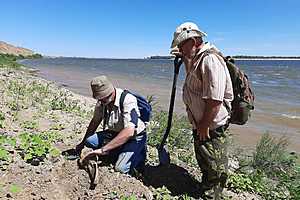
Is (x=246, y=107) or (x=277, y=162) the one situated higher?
(x=246, y=107)

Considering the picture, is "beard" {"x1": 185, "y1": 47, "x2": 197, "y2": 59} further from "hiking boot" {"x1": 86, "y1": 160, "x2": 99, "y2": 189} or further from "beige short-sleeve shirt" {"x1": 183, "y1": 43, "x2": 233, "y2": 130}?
"hiking boot" {"x1": 86, "y1": 160, "x2": 99, "y2": 189}

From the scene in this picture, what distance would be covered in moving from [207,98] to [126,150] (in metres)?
1.55

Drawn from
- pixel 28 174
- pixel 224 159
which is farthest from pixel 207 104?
pixel 28 174

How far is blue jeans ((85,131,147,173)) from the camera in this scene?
483cm

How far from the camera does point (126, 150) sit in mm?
4879

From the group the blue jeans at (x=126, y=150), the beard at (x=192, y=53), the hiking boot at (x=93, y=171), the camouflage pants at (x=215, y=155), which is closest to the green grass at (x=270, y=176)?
the camouflage pants at (x=215, y=155)

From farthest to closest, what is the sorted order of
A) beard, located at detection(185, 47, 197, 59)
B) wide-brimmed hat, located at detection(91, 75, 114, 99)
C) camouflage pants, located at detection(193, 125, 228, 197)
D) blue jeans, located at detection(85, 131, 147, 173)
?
blue jeans, located at detection(85, 131, 147, 173) < wide-brimmed hat, located at detection(91, 75, 114, 99) < camouflage pants, located at detection(193, 125, 228, 197) < beard, located at detection(185, 47, 197, 59)

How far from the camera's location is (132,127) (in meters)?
4.62

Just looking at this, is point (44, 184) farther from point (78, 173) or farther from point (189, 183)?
point (189, 183)

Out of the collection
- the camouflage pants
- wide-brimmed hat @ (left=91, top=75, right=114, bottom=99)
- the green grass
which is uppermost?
wide-brimmed hat @ (left=91, top=75, right=114, bottom=99)

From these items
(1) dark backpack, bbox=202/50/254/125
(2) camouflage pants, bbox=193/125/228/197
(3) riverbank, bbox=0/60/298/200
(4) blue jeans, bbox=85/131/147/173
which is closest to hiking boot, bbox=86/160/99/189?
(3) riverbank, bbox=0/60/298/200

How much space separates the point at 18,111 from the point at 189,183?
206 inches

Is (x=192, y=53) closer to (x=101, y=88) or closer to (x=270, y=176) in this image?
(x=101, y=88)

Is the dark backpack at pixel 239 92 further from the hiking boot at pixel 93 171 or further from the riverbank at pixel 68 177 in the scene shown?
the hiking boot at pixel 93 171
